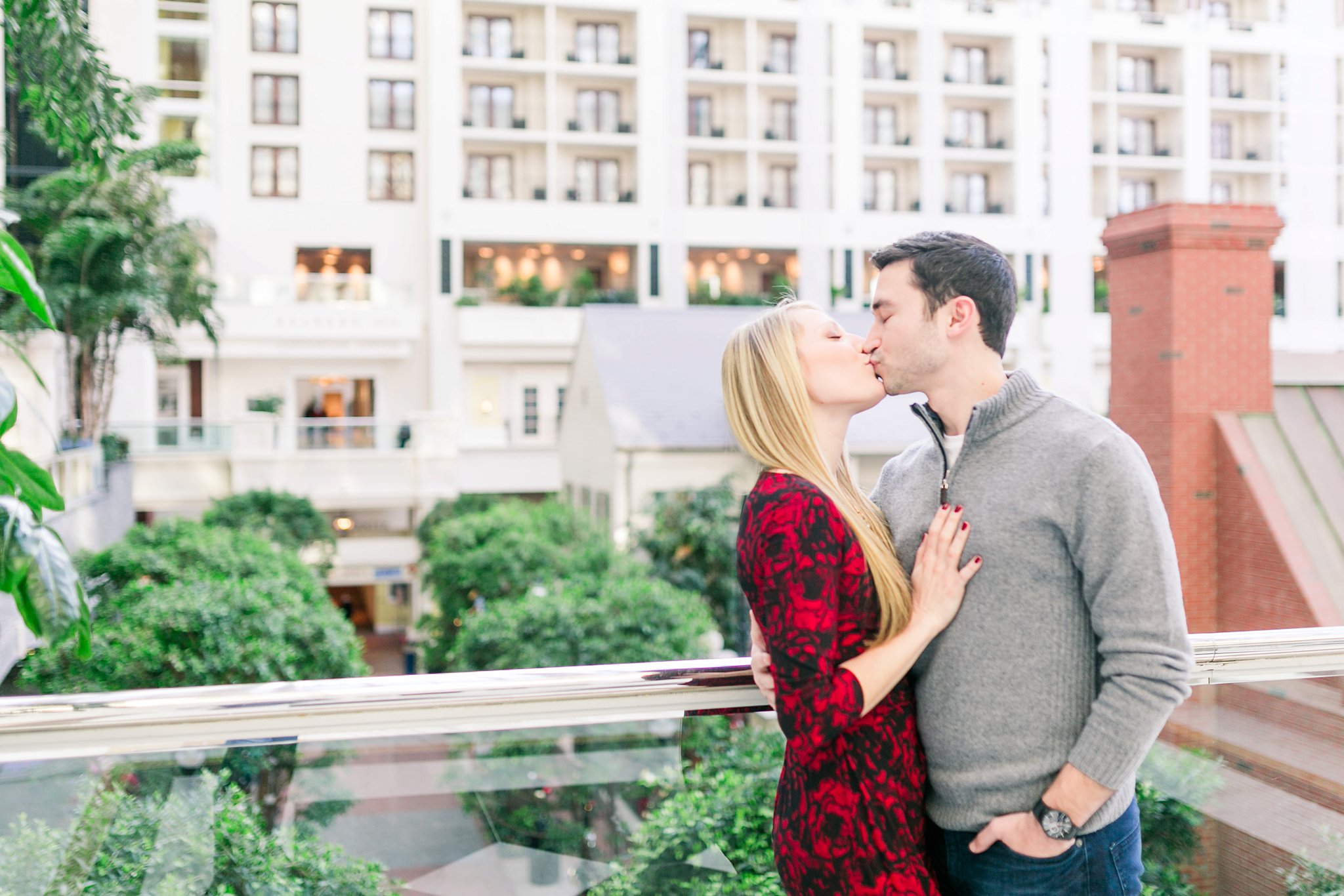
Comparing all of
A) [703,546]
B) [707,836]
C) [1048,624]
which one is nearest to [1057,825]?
[1048,624]

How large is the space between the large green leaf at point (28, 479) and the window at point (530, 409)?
23.7m

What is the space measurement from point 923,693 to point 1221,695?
3.34 ft

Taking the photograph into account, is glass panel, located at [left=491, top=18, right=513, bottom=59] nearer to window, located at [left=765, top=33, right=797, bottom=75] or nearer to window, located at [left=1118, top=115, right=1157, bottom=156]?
window, located at [left=765, top=33, right=797, bottom=75]

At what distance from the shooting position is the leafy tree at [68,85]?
306 centimetres

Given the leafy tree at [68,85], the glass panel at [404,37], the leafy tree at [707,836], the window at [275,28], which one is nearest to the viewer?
the leafy tree at [707,836]

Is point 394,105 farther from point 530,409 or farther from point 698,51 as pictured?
point 530,409

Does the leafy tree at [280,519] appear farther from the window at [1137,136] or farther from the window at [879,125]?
the window at [1137,136]

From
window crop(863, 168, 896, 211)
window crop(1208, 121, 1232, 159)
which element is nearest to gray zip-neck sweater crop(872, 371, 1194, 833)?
window crop(863, 168, 896, 211)

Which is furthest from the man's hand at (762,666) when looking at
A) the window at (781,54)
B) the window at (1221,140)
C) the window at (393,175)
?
the window at (1221,140)

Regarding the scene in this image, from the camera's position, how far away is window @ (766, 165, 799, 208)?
27875 mm

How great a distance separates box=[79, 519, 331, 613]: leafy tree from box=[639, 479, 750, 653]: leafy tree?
5.48m

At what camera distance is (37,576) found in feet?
4.16

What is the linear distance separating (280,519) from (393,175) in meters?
12.0

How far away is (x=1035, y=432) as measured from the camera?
152 centimetres
